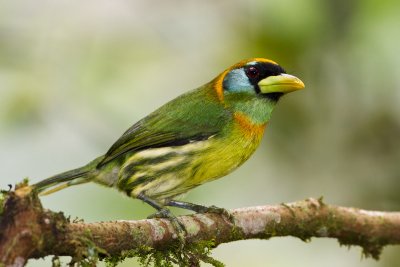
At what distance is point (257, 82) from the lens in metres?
3.75

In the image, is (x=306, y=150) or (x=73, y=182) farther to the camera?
(x=306, y=150)

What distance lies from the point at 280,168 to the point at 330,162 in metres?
0.32

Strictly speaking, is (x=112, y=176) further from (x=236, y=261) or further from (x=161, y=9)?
(x=161, y=9)

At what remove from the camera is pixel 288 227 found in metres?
3.39

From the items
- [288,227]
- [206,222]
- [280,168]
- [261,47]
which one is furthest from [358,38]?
[206,222]

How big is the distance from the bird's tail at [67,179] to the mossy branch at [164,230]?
2.52 feet

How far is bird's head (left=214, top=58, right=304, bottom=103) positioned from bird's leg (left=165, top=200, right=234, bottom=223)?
562 millimetres

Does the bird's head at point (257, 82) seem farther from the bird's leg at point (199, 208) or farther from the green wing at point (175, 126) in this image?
the bird's leg at point (199, 208)

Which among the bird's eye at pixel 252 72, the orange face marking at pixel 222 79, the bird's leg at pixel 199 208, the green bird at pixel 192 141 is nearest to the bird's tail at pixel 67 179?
the green bird at pixel 192 141

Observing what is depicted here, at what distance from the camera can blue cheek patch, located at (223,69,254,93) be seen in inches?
148

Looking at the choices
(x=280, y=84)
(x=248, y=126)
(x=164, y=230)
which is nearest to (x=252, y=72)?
(x=280, y=84)

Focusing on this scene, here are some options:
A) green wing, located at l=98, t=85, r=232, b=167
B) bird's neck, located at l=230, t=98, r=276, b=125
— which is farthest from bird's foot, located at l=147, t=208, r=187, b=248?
bird's neck, located at l=230, t=98, r=276, b=125

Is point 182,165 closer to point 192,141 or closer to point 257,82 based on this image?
point 192,141

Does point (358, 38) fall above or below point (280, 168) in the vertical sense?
above
